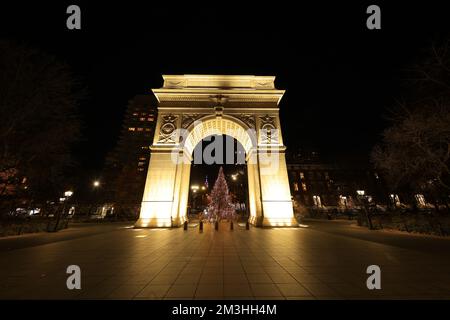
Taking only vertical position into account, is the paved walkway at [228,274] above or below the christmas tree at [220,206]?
below

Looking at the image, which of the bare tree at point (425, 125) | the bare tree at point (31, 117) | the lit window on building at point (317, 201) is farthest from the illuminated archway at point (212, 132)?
the lit window on building at point (317, 201)

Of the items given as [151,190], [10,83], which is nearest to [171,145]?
[151,190]

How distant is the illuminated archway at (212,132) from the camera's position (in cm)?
1838

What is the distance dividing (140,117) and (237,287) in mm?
76909

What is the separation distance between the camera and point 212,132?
79.7ft

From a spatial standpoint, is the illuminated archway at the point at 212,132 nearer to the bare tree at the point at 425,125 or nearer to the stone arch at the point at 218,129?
the stone arch at the point at 218,129

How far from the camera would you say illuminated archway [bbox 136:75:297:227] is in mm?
18375

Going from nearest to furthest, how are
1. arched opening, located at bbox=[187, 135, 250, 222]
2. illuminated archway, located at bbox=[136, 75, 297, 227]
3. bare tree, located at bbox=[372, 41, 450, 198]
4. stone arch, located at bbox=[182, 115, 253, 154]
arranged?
bare tree, located at bbox=[372, 41, 450, 198] → illuminated archway, located at bbox=[136, 75, 297, 227] → stone arch, located at bbox=[182, 115, 253, 154] → arched opening, located at bbox=[187, 135, 250, 222]

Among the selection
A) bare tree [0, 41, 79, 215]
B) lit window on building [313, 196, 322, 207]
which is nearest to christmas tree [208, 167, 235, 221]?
bare tree [0, 41, 79, 215]

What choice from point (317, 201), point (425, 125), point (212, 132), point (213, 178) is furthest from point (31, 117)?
point (317, 201)

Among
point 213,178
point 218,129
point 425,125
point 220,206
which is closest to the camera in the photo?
point 425,125

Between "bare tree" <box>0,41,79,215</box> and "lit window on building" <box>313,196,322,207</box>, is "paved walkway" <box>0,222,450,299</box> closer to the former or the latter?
"bare tree" <box>0,41,79,215</box>

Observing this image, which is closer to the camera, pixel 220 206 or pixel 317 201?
pixel 220 206

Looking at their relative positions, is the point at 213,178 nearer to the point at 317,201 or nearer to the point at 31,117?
the point at 317,201
